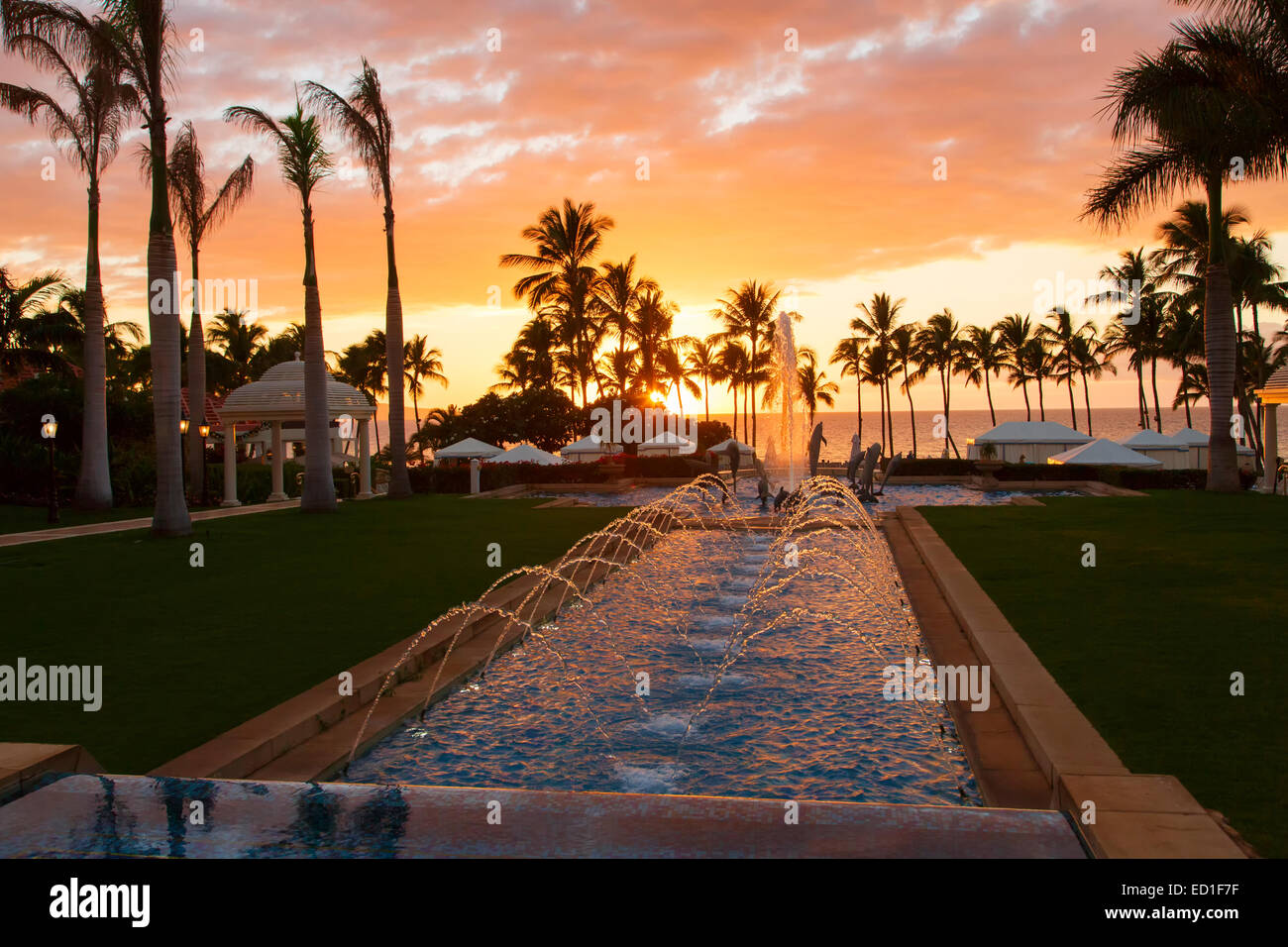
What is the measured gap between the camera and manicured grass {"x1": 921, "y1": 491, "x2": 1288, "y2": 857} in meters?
4.77

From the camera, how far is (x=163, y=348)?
18.1 metres

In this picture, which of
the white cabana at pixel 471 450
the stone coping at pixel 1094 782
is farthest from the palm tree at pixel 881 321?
the stone coping at pixel 1094 782

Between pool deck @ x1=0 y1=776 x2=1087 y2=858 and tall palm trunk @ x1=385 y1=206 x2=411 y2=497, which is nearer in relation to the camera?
pool deck @ x1=0 y1=776 x2=1087 y2=858

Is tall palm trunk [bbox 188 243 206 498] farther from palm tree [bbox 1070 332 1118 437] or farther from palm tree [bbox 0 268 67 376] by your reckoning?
palm tree [bbox 1070 332 1118 437]

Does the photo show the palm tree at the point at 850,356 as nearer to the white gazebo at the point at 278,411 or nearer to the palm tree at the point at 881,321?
the palm tree at the point at 881,321

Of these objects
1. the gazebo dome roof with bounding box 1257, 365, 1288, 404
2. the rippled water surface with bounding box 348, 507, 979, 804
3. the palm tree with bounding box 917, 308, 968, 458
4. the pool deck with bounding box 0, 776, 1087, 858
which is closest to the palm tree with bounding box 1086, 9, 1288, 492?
the gazebo dome roof with bounding box 1257, 365, 1288, 404

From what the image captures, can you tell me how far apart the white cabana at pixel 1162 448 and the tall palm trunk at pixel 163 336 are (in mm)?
42450

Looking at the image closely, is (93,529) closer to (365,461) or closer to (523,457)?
(365,461)

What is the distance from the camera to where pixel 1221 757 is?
4.86 metres

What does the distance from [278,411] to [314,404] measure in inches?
271

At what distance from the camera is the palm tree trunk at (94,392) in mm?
24438

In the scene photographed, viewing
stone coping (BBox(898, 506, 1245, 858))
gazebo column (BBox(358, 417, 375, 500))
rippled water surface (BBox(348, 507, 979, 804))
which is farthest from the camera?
gazebo column (BBox(358, 417, 375, 500))

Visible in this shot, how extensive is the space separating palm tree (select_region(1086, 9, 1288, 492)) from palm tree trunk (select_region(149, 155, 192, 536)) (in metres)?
20.5
